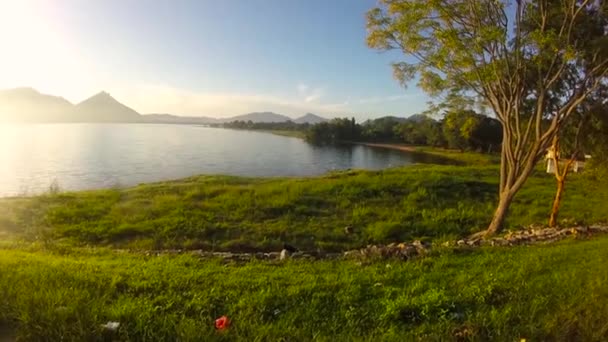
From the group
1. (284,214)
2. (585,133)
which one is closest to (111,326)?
(284,214)

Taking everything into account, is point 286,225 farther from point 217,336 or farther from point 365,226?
point 217,336

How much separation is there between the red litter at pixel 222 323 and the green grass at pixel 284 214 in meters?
9.22

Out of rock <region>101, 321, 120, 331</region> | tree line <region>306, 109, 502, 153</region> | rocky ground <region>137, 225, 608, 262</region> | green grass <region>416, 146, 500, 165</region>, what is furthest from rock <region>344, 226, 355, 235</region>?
Result: green grass <region>416, 146, 500, 165</region>

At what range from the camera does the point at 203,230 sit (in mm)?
15539

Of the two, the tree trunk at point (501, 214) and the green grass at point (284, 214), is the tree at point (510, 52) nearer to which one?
the tree trunk at point (501, 214)

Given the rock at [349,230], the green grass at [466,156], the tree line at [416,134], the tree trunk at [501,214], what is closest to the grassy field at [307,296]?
the rock at [349,230]

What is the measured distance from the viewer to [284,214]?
18.5 m

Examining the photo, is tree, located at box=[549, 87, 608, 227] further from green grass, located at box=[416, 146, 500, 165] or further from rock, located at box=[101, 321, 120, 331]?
green grass, located at box=[416, 146, 500, 165]

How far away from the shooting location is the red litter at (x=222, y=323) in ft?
14.8

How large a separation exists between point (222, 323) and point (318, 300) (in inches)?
58.8

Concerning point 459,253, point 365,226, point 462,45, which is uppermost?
point 462,45

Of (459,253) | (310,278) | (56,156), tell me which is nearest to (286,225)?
(459,253)

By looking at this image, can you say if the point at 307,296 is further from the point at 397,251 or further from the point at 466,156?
the point at 466,156

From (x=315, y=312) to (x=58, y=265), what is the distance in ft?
15.9
